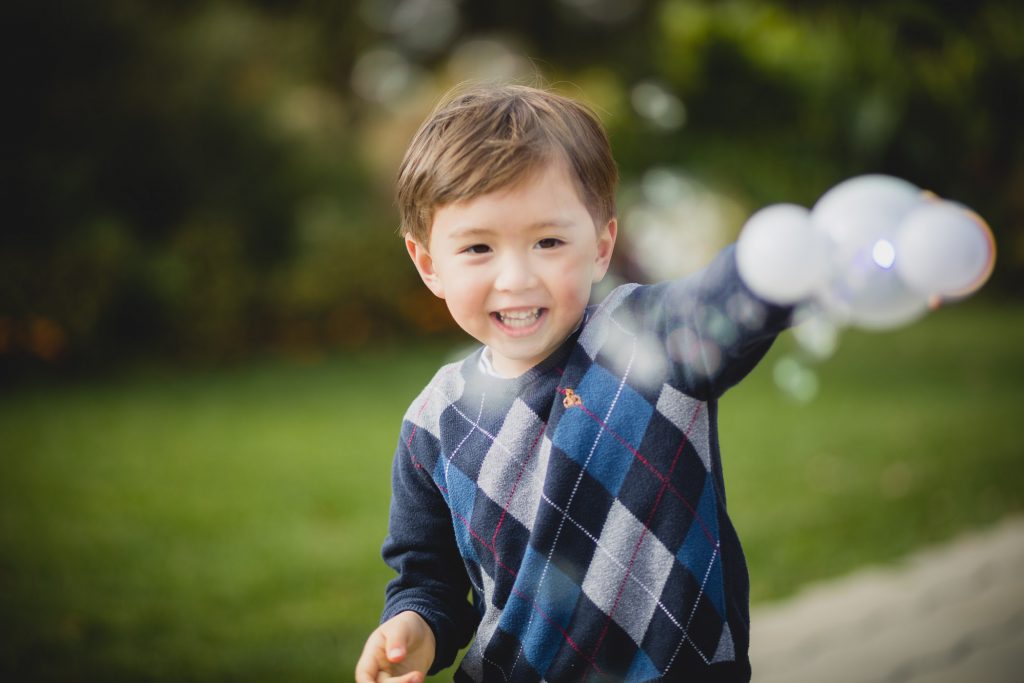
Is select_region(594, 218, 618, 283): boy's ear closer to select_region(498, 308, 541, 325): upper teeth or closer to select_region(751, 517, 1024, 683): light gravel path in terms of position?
select_region(498, 308, 541, 325): upper teeth

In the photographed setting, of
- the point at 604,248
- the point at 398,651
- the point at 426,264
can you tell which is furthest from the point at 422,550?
the point at 604,248

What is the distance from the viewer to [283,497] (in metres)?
4.45

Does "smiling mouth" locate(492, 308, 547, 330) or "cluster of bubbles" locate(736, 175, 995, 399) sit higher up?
"smiling mouth" locate(492, 308, 547, 330)

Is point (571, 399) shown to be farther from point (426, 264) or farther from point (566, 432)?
point (426, 264)

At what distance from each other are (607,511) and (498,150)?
52 cm

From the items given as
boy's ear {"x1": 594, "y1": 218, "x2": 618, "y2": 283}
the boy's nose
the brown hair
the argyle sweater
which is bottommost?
the argyle sweater

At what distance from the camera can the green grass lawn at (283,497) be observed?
3.14 meters

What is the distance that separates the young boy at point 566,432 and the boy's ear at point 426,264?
2 centimetres

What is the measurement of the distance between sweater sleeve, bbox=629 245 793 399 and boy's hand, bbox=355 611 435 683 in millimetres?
573

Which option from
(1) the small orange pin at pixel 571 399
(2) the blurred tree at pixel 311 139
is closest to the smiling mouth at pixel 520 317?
(1) the small orange pin at pixel 571 399

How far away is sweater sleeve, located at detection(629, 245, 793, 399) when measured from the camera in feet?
3.25

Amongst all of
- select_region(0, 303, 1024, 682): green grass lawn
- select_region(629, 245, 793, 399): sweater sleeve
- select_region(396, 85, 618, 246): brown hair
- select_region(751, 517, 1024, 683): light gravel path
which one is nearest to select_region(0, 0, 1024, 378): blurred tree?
select_region(0, 303, 1024, 682): green grass lawn

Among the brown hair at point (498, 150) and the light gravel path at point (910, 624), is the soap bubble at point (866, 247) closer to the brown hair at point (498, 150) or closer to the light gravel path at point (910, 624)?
the brown hair at point (498, 150)

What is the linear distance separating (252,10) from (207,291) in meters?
4.16
